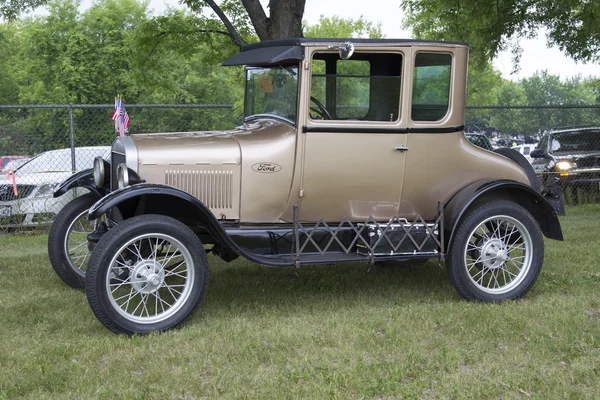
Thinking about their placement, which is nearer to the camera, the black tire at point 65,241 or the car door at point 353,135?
the car door at point 353,135

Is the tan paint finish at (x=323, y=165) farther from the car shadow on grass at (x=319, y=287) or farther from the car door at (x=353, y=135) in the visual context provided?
the car shadow on grass at (x=319, y=287)

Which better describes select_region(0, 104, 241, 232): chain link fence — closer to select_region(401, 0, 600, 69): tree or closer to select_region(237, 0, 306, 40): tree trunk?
select_region(237, 0, 306, 40): tree trunk

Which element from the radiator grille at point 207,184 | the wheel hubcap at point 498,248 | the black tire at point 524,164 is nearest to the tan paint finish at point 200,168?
the radiator grille at point 207,184

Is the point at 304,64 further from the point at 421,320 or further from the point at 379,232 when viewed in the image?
the point at 421,320

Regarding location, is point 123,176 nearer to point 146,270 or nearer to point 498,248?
point 146,270

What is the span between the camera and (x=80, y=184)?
6324mm

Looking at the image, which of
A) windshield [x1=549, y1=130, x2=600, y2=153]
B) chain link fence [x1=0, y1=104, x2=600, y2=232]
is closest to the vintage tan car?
chain link fence [x1=0, y1=104, x2=600, y2=232]

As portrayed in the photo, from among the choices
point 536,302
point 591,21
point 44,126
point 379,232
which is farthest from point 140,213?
point 44,126

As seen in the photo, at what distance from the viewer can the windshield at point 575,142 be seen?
13523 millimetres

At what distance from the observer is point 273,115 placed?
5.89m

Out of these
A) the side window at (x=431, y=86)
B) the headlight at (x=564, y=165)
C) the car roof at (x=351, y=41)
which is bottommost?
the headlight at (x=564, y=165)

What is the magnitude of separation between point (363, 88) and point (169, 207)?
1.86 meters

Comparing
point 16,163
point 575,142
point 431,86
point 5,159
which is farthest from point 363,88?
point 575,142

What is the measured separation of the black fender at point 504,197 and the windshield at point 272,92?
Answer: 154 cm
